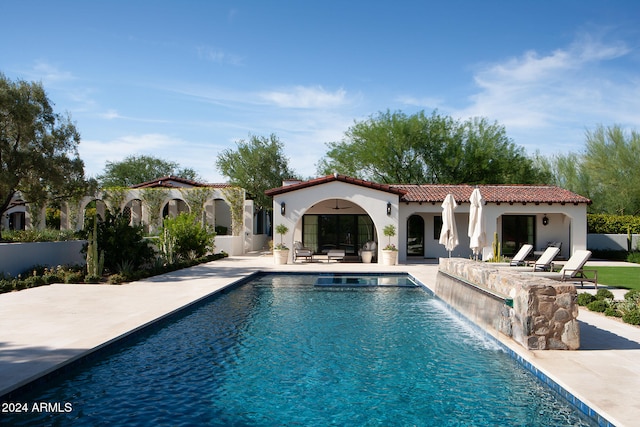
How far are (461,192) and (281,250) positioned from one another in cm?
1023

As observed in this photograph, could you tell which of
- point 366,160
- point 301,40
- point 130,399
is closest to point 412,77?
point 301,40

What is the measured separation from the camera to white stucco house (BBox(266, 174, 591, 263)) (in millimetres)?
22016

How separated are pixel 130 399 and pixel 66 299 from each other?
689 cm

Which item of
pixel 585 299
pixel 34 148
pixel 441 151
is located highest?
pixel 441 151

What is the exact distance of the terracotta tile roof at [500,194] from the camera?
23078 millimetres

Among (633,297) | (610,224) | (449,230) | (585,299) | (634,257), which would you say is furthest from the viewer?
(610,224)

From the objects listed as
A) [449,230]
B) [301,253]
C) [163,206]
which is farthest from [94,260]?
[163,206]

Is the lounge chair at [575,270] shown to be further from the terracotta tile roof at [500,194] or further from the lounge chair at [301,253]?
the lounge chair at [301,253]

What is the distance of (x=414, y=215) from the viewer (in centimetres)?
2555

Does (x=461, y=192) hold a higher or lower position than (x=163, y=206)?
higher

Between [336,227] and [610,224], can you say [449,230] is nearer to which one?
[336,227]

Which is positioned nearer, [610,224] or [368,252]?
[368,252]

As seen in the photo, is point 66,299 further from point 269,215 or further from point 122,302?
point 269,215

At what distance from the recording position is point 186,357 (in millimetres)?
7383
